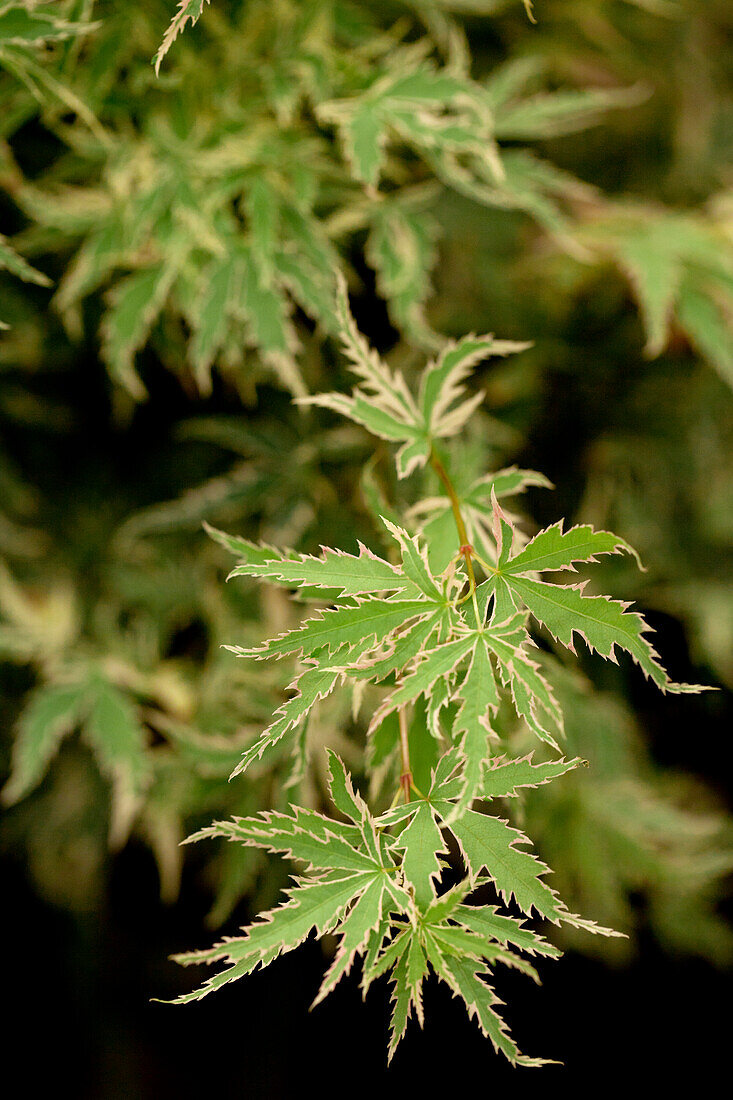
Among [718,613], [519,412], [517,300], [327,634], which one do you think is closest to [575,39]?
[517,300]

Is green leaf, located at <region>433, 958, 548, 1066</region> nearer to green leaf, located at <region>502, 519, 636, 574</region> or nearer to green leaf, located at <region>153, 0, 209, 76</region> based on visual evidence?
green leaf, located at <region>502, 519, 636, 574</region>

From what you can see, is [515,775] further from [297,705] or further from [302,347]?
[302,347]

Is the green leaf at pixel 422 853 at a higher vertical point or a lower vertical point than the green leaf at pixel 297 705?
lower

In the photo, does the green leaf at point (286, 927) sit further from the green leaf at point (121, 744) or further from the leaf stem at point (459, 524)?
the green leaf at point (121, 744)

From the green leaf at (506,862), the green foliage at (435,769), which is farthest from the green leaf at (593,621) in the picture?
the green leaf at (506,862)

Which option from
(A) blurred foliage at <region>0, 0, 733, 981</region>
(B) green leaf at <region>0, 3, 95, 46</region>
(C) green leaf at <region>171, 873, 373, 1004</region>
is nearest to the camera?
(C) green leaf at <region>171, 873, 373, 1004</region>

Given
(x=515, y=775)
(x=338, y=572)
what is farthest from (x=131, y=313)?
(x=515, y=775)

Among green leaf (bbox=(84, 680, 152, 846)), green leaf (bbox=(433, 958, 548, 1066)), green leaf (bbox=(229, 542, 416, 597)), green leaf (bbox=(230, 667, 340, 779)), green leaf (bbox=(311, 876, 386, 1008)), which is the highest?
green leaf (bbox=(229, 542, 416, 597))

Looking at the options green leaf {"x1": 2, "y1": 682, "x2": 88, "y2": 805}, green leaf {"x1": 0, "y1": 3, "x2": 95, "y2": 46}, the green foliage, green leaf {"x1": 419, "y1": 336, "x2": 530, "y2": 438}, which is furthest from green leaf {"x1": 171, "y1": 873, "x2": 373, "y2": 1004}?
green leaf {"x1": 0, "y1": 3, "x2": 95, "y2": 46}

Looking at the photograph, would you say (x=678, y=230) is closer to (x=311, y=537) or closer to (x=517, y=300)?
(x=517, y=300)

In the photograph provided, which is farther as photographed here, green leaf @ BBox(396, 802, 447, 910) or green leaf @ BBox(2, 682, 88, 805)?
green leaf @ BBox(2, 682, 88, 805)
